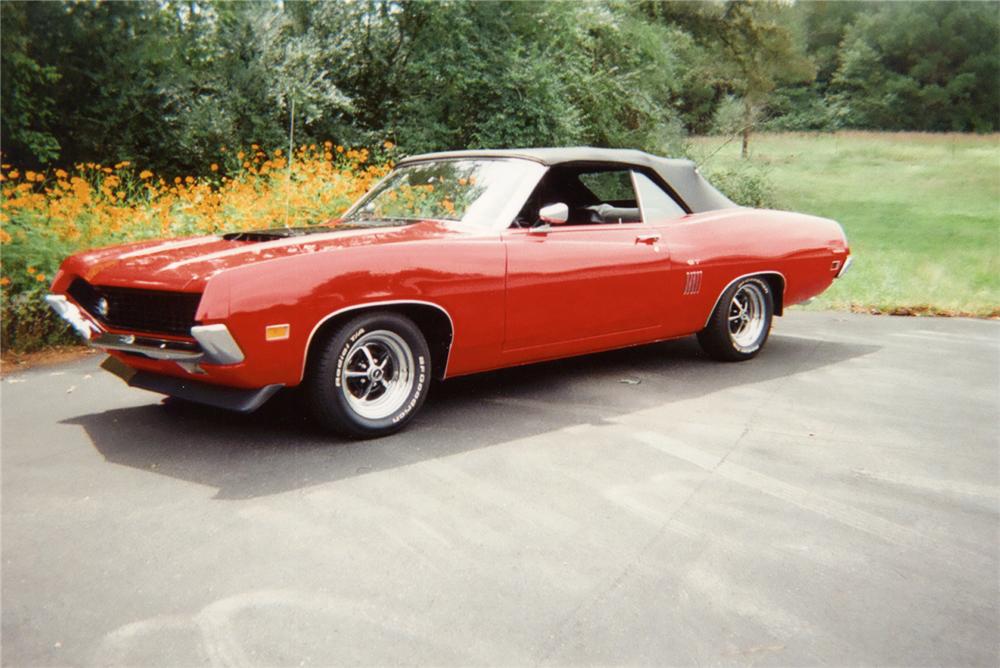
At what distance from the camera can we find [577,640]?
237cm

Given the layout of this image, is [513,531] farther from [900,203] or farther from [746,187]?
[900,203]

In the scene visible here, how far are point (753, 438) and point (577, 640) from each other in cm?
219

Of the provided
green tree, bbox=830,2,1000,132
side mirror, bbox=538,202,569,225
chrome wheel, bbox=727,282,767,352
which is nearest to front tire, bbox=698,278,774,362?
chrome wheel, bbox=727,282,767,352

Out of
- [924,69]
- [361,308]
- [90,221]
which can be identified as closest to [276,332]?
[361,308]

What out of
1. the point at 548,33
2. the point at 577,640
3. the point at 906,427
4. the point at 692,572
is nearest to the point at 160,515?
the point at 577,640

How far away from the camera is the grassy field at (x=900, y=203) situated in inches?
376

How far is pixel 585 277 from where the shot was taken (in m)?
4.80

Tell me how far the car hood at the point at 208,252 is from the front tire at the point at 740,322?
2.26 metres

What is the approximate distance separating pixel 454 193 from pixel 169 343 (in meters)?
1.89

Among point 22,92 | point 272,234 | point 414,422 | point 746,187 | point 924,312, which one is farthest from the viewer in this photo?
point 746,187

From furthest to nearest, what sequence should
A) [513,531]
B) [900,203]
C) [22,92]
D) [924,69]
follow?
[924,69] → [900,203] → [22,92] → [513,531]

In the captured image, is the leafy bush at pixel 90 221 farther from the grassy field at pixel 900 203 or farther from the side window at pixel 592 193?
the grassy field at pixel 900 203

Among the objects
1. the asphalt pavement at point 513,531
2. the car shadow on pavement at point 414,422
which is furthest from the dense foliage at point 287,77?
the asphalt pavement at point 513,531

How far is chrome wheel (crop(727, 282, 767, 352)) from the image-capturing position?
601 cm
